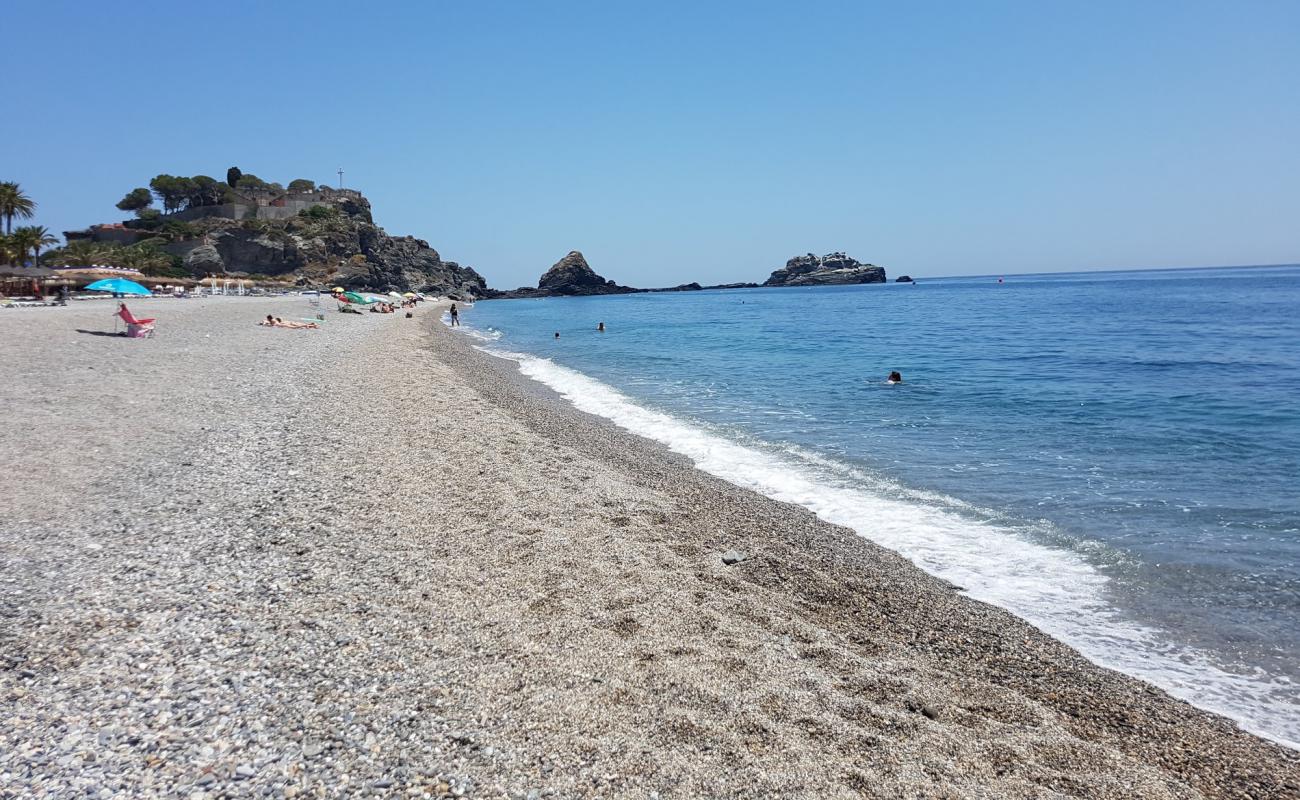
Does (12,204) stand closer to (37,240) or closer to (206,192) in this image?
(37,240)

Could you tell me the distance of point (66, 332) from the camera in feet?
74.0

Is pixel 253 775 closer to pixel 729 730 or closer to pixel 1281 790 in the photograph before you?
pixel 729 730

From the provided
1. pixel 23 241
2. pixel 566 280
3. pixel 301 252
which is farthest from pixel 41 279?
pixel 566 280

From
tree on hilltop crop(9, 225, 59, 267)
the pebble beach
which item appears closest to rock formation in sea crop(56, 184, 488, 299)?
tree on hilltop crop(9, 225, 59, 267)

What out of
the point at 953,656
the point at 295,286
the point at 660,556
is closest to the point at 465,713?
the point at 660,556

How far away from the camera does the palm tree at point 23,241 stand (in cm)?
5634

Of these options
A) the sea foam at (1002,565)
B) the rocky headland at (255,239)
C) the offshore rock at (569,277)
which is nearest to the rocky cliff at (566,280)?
the offshore rock at (569,277)

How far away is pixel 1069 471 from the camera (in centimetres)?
1159

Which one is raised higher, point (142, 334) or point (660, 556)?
point (142, 334)

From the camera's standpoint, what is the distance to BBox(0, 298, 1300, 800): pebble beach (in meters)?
3.86

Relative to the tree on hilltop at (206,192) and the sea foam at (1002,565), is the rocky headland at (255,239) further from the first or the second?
the sea foam at (1002,565)

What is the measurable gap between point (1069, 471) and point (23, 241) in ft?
254

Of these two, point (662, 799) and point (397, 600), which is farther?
point (397, 600)

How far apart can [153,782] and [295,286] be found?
342ft
